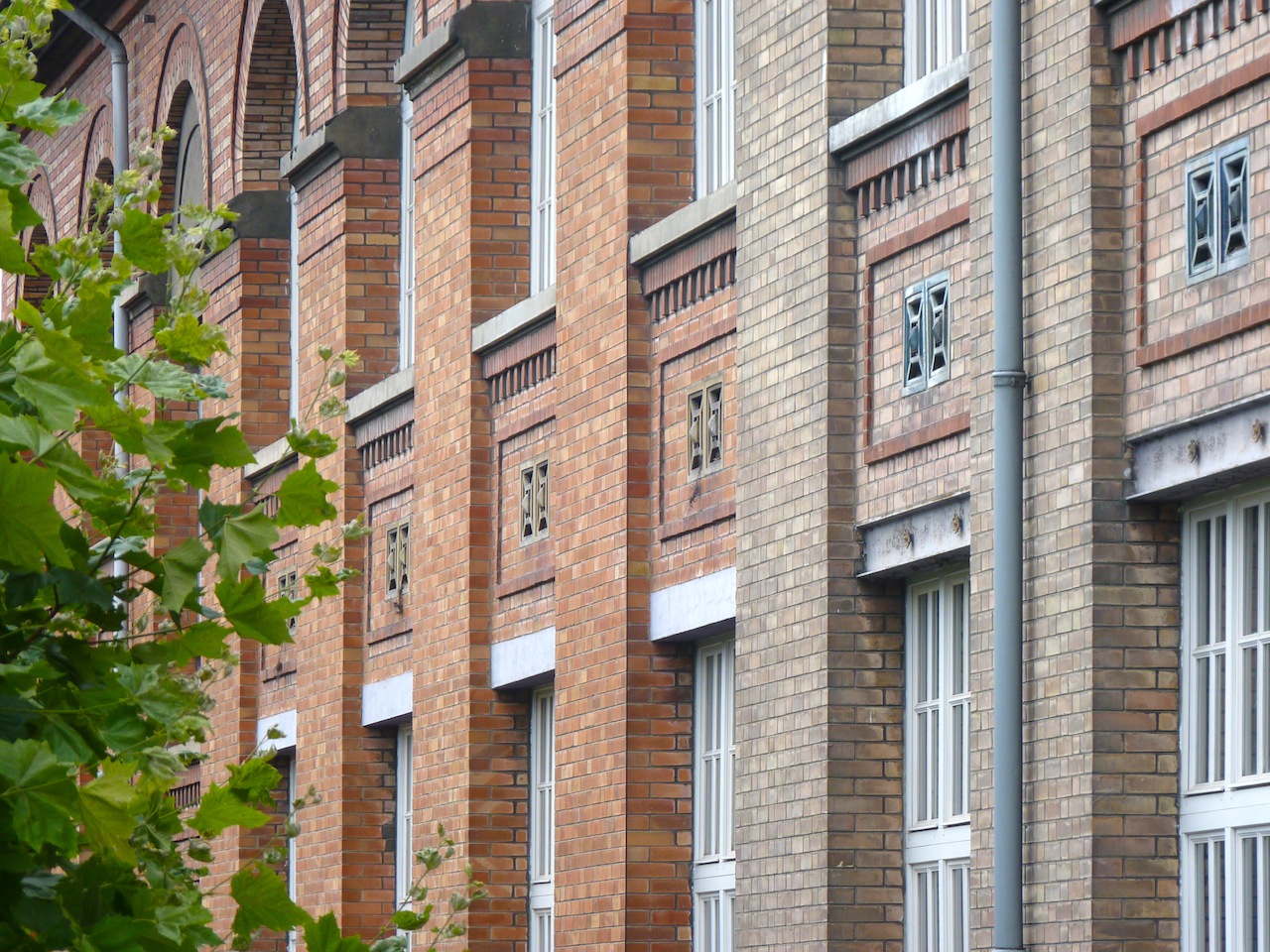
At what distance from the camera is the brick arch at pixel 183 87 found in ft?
74.4

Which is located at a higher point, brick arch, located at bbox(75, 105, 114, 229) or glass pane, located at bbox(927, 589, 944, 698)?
brick arch, located at bbox(75, 105, 114, 229)

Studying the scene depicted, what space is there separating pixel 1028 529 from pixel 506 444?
6682mm

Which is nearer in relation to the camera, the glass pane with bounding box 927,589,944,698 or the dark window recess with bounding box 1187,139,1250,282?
the dark window recess with bounding box 1187,139,1250,282

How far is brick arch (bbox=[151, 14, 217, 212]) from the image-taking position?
22.7 m

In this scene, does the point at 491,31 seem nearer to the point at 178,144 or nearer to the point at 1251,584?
the point at 1251,584

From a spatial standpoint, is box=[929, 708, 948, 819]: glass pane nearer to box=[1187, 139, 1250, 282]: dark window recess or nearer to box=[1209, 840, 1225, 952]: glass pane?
box=[1209, 840, 1225, 952]: glass pane

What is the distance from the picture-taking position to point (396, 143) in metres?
18.7

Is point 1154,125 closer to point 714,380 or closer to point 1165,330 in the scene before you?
point 1165,330

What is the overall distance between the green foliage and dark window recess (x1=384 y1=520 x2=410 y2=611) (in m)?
11.8

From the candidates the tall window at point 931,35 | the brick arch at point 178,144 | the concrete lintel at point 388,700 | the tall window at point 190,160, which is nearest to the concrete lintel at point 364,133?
the concrete lintel at point 388,700

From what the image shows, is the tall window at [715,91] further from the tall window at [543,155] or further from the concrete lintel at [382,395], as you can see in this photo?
the concrete lintel at [382,395]

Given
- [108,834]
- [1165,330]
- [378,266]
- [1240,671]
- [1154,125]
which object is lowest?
[108,834]

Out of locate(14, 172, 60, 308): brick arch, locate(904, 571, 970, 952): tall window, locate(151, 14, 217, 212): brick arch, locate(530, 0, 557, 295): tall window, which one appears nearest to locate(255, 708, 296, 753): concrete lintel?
locate(151, 14, 217, 212): brick arch

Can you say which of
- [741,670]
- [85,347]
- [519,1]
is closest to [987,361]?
[741,670]
